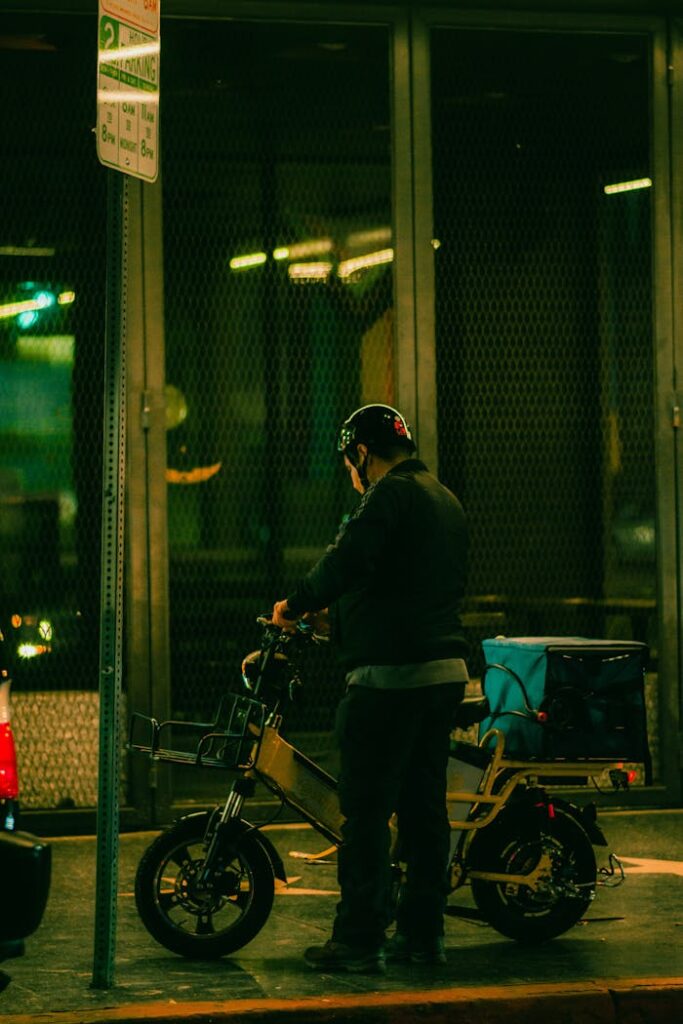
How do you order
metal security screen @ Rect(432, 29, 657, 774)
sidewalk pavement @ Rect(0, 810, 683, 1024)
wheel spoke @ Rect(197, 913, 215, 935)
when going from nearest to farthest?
1. sidewalk pavement @ Rect(0, 810, 683, 1024)
2. wheel spoke @ Rect(197, 913, 215, 935)
3. metal security screen @ Rect(432, 29, 657, 774)

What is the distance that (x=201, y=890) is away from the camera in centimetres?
656

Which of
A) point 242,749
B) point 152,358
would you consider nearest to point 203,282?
point 152,358

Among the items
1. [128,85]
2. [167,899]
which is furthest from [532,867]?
[128,85]

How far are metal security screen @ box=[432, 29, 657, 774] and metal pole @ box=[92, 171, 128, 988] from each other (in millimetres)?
3854

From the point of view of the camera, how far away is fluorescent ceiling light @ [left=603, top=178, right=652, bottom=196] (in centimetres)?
1004

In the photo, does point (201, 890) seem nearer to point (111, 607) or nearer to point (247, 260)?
point (111, 607)

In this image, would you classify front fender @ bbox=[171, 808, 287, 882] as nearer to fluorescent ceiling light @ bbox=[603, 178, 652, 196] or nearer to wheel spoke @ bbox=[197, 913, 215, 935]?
wheel spoke @ bbox=[197, 913, 215, 935]

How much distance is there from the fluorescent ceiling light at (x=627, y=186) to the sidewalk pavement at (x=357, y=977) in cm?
408

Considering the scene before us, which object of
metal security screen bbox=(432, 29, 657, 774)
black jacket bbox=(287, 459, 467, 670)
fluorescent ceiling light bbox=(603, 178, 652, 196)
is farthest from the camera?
fluorescent ceiling light bbox=(603, 178, 652, 196)

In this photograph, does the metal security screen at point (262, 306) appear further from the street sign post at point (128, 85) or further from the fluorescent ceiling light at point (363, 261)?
the street sign post at point (128, 85)

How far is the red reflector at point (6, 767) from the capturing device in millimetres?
5531

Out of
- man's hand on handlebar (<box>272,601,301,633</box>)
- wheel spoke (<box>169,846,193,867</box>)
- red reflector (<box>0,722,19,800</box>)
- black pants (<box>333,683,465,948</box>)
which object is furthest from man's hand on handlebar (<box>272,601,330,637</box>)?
red reflector (<box>0,722,19,800</box>)

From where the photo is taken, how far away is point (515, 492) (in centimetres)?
995

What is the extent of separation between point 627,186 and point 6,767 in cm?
587
